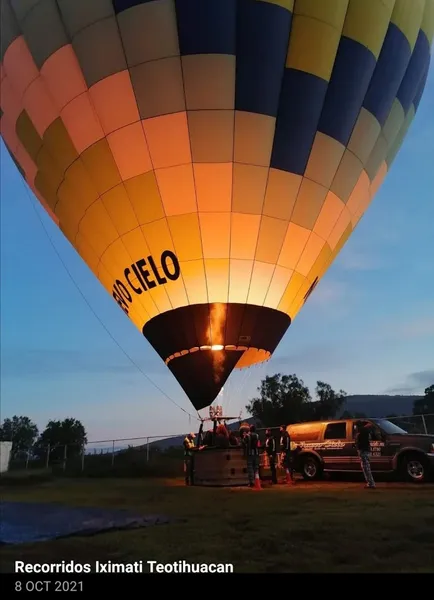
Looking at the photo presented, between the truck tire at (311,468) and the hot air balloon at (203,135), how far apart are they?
2773 mm

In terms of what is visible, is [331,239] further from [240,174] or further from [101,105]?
[101,105]

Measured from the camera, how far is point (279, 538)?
14.4 feet

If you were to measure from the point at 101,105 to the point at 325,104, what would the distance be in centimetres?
448

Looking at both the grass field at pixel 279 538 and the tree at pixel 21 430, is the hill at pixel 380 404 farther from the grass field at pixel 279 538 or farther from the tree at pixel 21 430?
the grass field at pixel 279 538

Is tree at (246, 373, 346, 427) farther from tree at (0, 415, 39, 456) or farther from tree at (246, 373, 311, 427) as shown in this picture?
tree at (0, 415, 39, 456)

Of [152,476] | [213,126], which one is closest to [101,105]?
[213,126]

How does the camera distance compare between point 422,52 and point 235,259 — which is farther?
point 422,52

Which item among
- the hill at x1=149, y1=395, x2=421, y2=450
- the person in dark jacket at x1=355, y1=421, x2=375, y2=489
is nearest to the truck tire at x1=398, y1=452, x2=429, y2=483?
the person in dark jacket at x1=355, y1=421, x2=375, y2=489

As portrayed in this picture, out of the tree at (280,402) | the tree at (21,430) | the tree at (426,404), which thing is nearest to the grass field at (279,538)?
the tree at (280,402)

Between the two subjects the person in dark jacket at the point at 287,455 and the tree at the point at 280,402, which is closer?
the person in dark jacket at the point at 287,455

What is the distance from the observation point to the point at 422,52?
11641mm

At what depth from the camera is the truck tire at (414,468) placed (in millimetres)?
9398

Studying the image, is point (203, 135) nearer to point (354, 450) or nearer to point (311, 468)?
point (354, 450)

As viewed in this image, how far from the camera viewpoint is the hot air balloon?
9.28 m
